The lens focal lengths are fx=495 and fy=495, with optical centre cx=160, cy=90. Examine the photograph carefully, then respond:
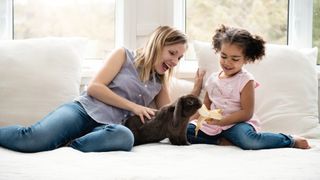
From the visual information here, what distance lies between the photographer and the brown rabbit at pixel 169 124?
2064 millimetres

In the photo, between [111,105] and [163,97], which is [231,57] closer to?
[163,97]

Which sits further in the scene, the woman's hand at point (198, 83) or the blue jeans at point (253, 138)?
the woman's hand at point (198, 83)

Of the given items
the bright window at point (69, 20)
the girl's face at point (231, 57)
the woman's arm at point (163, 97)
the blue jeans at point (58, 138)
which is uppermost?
the bright window at point (69, 20)

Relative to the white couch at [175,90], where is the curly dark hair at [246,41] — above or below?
above

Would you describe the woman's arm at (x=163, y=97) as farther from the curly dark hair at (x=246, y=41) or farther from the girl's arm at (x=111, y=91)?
the curly dark hair at (x=246, y=41)

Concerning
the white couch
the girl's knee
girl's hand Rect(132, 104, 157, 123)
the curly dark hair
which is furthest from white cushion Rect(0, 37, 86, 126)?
the curly dark hair

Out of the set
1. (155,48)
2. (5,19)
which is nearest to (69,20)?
(5,19)

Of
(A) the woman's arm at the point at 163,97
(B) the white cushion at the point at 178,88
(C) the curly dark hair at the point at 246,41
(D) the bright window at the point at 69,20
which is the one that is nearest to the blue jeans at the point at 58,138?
(A) the woman's arm at the point at 163,97

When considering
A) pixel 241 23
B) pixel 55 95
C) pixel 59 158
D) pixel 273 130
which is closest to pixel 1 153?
pixel 59 158

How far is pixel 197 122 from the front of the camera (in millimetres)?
2168

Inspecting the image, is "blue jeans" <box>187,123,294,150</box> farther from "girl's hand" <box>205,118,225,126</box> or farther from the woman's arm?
the woman's arm

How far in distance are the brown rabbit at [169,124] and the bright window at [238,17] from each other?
958 millimetres

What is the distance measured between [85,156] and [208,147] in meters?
0.55

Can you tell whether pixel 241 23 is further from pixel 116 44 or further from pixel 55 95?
pixel 55 95
